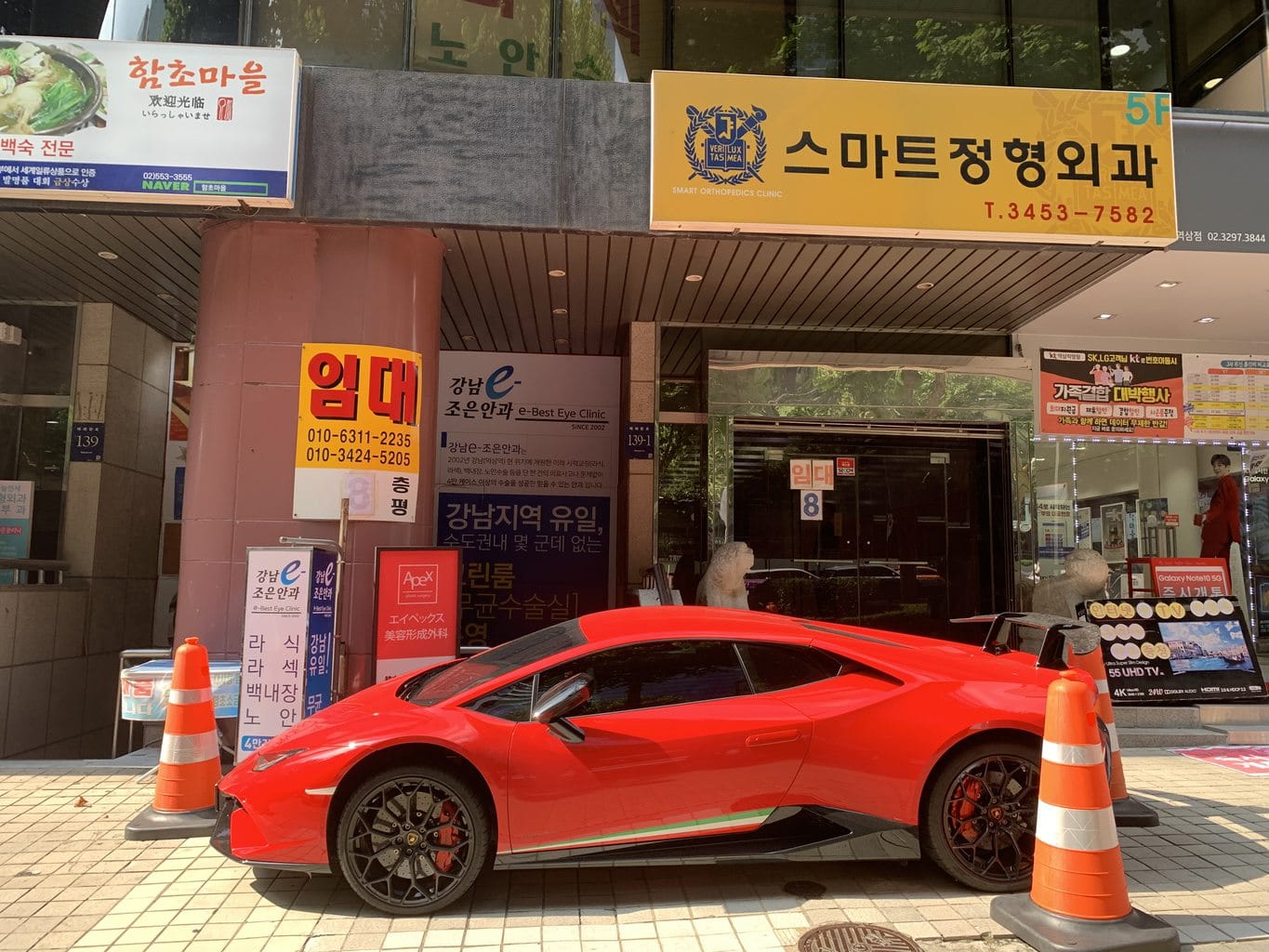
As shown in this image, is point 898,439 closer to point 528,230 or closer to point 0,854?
point 528,230

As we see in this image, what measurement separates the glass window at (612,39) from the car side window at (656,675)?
5.86m

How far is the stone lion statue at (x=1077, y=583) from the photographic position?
846 cm

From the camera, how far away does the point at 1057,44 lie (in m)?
9.89

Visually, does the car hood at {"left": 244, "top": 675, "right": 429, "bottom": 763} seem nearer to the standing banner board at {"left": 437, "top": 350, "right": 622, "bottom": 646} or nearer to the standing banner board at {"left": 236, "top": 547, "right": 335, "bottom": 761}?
the standing banner board at {"left": 236, "top": 547, "right": 335, "bottom": 761}

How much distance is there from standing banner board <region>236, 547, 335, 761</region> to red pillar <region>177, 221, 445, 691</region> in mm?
817

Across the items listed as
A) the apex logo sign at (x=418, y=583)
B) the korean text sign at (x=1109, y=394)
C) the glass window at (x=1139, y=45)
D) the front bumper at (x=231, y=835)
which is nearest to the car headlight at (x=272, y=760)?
the front bumper at (x=231, y=835)

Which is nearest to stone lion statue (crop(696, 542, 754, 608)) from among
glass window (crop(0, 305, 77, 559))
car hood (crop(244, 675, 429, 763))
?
car hood (crop(244, 675, 429, 763))

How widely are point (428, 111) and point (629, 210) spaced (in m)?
1.78

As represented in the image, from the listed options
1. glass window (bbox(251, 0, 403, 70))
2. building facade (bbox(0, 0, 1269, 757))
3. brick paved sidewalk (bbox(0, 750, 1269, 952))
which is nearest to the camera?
brick paved sidewalk (bbox(0, 750, 1269, 952))

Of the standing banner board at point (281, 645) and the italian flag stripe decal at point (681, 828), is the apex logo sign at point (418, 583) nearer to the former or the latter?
the standing banner board at point (281, 645)

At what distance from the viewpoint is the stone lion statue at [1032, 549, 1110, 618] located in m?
8.46

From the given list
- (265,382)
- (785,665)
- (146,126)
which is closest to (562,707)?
(785,665)

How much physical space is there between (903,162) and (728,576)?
375 centimetres

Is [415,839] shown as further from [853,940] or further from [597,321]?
[597,321]
